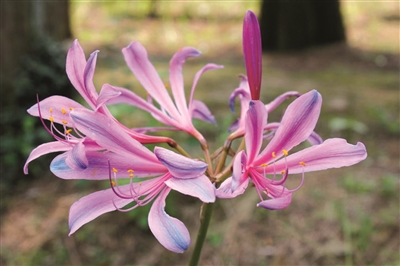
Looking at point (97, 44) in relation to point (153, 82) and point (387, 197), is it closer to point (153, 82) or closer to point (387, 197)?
point (387, 197)

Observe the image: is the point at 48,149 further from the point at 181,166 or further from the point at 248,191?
the point at 248,191

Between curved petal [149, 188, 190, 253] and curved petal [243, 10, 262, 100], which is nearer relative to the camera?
curved petal [149, 188, 190, 253]

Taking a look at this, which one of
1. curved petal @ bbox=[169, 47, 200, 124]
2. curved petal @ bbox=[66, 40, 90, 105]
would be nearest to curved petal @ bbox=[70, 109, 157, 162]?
curved petal @ bbox=[66, 40, 90, 105]

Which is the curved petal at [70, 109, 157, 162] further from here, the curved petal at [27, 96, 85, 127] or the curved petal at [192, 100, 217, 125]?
the curved petal at [192, 100, 217, 125]

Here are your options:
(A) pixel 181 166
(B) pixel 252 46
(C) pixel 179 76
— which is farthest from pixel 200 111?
(A) pixel 181 166

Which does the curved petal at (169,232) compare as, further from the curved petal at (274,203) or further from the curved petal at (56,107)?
the curved petal at (56,107)

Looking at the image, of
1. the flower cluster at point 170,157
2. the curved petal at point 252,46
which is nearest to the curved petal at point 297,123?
the flower cluster at point 170,157

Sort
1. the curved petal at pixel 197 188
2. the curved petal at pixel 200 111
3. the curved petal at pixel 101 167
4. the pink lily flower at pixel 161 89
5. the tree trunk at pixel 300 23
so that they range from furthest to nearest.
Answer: the tree trunk at pixel 300 23, the curved petal at pixel 200 111, the pink lily flower at pixel 161 89, the curved petal at pixel 101 167, the curved petal at pixel 197 188
